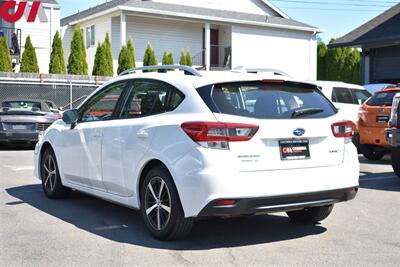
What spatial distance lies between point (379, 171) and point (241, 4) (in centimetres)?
2494

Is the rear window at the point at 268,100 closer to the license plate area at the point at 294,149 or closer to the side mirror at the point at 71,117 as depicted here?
the license plate area at the point at 294,149

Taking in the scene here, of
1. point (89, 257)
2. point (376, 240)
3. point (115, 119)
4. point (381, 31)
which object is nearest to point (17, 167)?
point (115, 119)

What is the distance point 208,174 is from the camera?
5.12m

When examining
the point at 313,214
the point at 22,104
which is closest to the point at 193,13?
the point at 22,104

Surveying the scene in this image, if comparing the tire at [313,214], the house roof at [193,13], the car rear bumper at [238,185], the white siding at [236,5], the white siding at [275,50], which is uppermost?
the white siding at [236,5]

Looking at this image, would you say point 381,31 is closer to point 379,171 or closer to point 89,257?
point 379,171

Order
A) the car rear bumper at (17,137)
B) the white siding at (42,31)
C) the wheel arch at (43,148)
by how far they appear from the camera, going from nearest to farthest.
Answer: the wheel arch at (43,148) → the car rear bumper at (17,137) → the white siding at (42,31)

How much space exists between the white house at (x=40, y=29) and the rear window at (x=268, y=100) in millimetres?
25502

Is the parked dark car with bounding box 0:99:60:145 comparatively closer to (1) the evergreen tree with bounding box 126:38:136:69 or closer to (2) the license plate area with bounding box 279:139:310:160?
(2) the license plate area with bounding box 279:139:310:160

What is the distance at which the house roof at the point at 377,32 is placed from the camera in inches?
860

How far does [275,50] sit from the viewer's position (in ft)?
114

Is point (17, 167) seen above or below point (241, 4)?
below

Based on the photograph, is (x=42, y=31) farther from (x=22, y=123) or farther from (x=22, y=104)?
(x=22, y=123)

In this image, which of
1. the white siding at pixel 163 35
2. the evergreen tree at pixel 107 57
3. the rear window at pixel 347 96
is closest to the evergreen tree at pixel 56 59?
the evergreen tree at pixel 107 57
